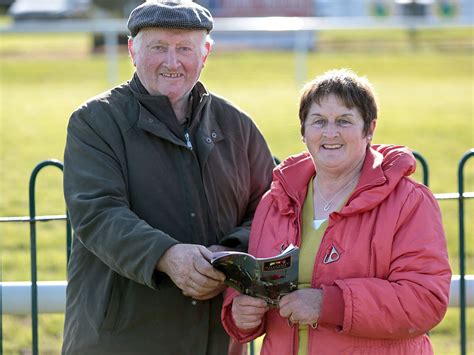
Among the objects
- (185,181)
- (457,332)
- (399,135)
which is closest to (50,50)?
(399,135)

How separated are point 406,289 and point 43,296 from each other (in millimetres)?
2365

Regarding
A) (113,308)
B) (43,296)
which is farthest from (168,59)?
(43,296)

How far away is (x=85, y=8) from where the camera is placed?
36.8 meters

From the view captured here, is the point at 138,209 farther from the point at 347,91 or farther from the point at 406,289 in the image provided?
the point at 406,289

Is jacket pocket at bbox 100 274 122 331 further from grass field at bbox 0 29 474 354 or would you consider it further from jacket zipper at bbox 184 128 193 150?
grass field at bbox 0 29 474 354

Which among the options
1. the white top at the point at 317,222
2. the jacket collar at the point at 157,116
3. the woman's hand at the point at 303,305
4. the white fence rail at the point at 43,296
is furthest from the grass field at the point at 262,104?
the woman's hand at the point at 303,305

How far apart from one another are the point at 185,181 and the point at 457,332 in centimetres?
326

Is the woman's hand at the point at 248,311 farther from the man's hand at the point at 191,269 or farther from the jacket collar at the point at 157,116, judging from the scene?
the jacket collar at the point at 157,116

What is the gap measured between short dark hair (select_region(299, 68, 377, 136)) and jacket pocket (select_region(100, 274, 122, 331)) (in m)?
1.05

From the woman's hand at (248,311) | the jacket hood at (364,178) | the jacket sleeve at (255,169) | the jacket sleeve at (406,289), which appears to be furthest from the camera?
the jacket sleeve at (255,169)

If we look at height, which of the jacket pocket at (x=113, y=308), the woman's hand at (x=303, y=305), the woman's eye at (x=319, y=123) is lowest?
the jacket pocket at (x=113, y=308)

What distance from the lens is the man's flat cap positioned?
159 inches

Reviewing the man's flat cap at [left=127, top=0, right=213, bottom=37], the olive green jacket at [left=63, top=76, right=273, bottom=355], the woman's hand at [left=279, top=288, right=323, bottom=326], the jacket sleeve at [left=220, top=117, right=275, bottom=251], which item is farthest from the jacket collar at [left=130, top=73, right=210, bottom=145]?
the woman's hand at [left=279, top=288, right=323, bottom=326]

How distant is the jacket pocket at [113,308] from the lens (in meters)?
4.07
